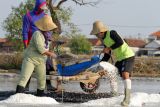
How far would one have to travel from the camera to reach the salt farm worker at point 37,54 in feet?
27.2

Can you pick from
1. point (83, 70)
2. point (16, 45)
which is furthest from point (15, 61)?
point (83, 70)

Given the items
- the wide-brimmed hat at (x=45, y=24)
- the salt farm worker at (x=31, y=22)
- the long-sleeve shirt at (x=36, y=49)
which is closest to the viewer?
the long-sleeve shirt at (x=36, y=49)

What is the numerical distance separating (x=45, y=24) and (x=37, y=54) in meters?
0.54

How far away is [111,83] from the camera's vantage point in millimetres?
9375

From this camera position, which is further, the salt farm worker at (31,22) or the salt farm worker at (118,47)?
the salt farm worker at (31,22)

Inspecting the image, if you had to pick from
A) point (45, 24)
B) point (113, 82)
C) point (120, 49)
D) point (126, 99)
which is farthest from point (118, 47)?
point (45, 24)

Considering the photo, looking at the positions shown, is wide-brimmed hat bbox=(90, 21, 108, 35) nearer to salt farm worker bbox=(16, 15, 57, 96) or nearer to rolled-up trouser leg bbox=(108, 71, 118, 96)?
salt farm worker bbox=(16, 15, 57, 96)

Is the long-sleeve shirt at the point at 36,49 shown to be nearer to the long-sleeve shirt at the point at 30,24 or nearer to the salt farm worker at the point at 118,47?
the long-sleeve shirt at the point at 30,24

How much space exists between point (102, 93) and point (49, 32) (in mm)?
1573

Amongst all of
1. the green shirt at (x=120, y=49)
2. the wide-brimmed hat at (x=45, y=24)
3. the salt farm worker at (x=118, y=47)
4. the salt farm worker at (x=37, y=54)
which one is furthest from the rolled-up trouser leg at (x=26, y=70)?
the green shirt at (x=120, y=49)

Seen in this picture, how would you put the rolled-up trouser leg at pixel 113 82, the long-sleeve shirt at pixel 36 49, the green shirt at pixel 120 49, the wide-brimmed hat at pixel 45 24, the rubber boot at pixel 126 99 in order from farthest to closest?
the rolled-up trouser leg at pixel 113 82
the wide-brimmed hat at pixel 45 24
the green shirt at pixel 120 49
the long-sleeve shirt at pixel 36 49
the rubber boot at pixel 126 99

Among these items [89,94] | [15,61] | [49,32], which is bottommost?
[15,61]

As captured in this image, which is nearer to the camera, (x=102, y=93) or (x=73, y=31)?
(x=102, y=93)

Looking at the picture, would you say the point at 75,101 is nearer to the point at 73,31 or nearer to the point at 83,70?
the point at 83,70
